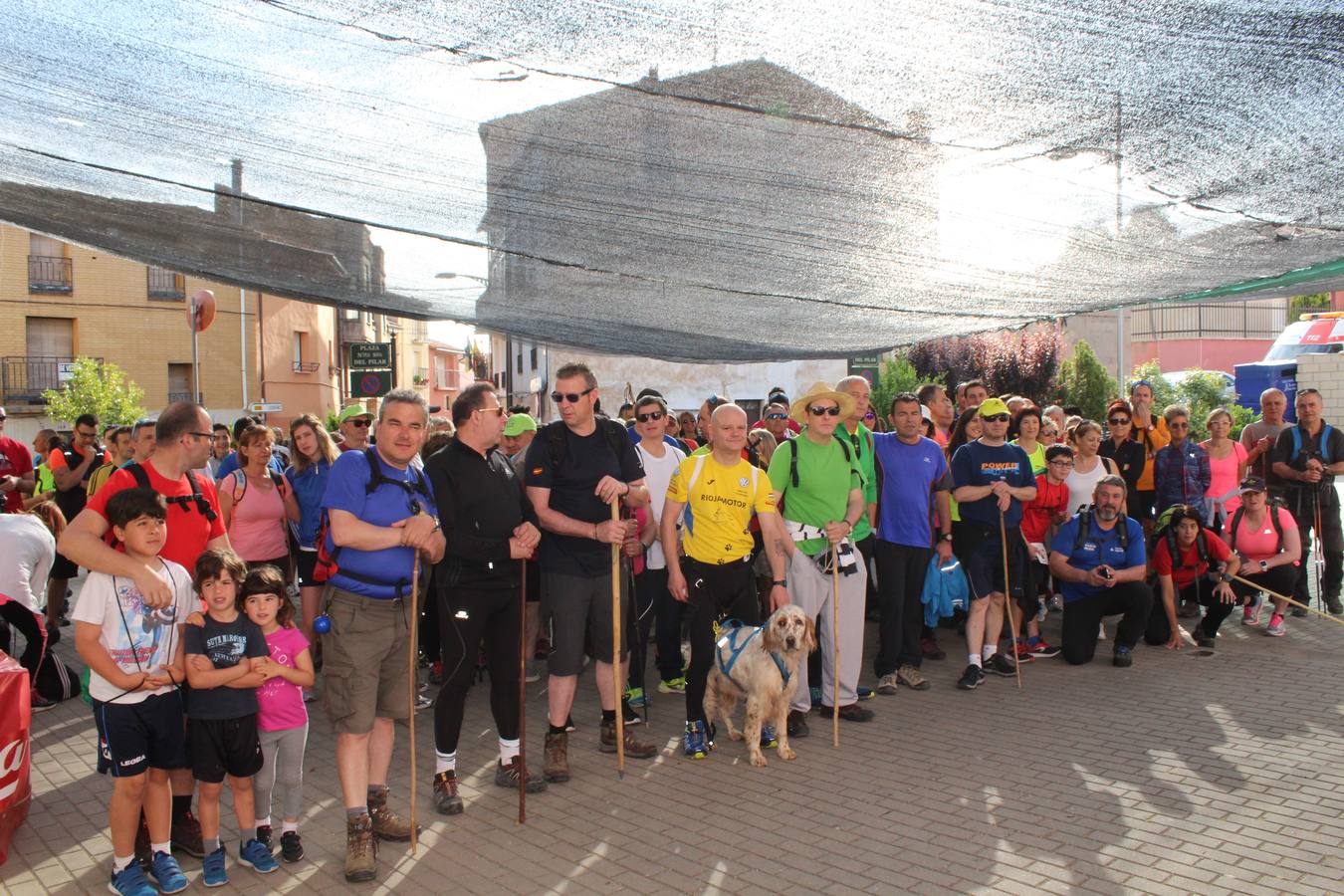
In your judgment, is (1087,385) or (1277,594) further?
(1087,385)

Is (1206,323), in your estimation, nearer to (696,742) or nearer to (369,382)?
(369,382)

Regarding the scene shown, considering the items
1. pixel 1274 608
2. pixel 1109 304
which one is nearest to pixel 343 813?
pixel 1109 304

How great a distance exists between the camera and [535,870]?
445 cm

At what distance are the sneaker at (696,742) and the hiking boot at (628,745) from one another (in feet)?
0.63

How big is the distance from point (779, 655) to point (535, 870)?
1.99 meters

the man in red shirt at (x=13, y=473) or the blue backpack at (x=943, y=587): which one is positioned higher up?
the man in red shirt at (x=13, y=473)

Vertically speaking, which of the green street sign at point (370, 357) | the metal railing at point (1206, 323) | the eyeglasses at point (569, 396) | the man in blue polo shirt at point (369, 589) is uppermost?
the metal railing at point (1206, 323)

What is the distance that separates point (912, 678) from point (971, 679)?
0.40m

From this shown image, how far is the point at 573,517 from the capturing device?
5.60 meters

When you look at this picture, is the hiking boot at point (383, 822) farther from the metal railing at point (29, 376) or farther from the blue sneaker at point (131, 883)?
the metal railing at point (29, 376)

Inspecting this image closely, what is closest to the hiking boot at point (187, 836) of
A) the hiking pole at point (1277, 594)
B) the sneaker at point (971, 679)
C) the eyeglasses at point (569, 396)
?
the eyeglasses at point (569, 396)

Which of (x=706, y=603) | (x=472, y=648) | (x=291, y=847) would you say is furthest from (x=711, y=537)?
(x=291, y=847)

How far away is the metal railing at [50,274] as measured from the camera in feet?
115

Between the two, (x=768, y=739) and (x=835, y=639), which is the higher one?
(x=835, y=639)
